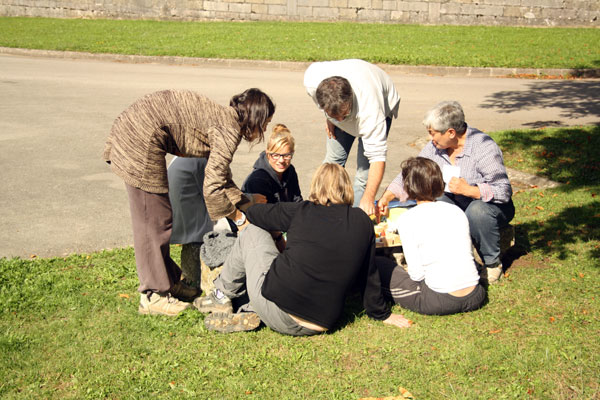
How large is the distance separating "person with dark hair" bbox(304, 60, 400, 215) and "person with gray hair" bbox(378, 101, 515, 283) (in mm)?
408

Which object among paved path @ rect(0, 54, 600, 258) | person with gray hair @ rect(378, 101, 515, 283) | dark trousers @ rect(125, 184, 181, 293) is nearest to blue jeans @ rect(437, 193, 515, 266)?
person with gray hair @ rect(378, 101, 515, 283)

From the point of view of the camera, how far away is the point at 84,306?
14.6 feet

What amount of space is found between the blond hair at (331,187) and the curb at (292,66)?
1227cm

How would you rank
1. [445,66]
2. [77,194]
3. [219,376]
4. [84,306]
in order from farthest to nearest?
[445,66], [77,194], [84,306], [219,376]

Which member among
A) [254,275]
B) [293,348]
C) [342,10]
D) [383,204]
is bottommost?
[293,348]

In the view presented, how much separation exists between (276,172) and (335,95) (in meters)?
0.95

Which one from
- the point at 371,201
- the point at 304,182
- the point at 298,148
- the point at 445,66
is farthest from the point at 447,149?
the point at 445,66

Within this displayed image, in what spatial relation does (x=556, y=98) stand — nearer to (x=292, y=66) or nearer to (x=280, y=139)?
(x=292, y=66)

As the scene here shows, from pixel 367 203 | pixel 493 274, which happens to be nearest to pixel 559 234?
pixel 493 274

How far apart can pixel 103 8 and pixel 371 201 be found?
22.7 meters

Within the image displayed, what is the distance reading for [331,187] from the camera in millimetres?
3842

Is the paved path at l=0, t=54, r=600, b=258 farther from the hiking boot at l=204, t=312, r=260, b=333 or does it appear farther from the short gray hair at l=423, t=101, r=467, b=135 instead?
the short gray hair at l=423, t=101, r=467, b=135

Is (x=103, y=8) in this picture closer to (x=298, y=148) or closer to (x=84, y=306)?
(x=298, y=148)

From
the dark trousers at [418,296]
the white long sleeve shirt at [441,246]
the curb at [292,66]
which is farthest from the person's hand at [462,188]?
the curb at [292,66]
